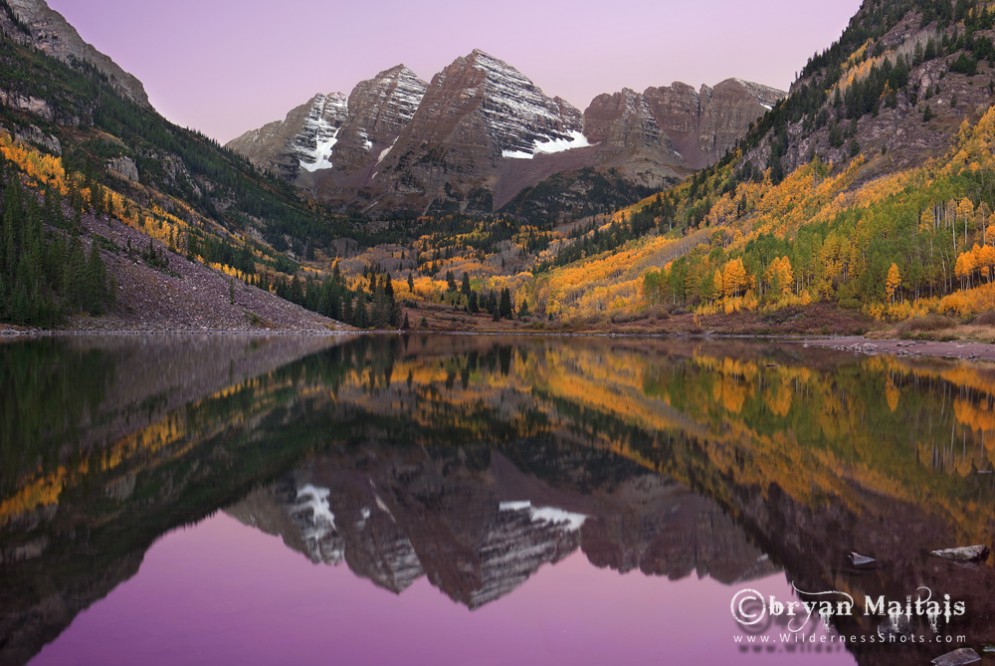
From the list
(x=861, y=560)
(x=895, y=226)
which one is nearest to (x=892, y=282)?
(x=895, y=226)

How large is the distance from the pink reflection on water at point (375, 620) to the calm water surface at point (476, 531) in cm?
5

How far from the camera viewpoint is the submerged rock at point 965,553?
518 inches

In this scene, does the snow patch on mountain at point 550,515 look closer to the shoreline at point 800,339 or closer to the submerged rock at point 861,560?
the submerged rock at point 861,560

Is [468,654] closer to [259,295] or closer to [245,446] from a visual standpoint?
[245,446]

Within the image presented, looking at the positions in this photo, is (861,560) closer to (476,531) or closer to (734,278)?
(476,531)

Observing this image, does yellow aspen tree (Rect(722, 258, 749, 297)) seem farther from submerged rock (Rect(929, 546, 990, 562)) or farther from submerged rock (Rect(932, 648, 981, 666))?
submerged rock (Rect(932, 648, 981, 666))

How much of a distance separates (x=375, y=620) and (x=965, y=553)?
1076 centimetres

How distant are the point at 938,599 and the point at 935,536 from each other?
3.54 m

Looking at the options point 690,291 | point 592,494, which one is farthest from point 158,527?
point 690,291

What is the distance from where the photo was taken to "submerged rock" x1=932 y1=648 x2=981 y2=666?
9.52m

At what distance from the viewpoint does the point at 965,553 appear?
43.6ft

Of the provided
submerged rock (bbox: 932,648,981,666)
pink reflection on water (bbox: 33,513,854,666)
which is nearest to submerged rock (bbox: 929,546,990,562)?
pink reflection on water (bbox: 33,513,854,666)

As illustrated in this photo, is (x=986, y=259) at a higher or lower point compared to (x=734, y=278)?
higher

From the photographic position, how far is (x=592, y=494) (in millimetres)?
19156
